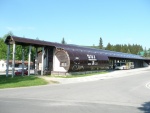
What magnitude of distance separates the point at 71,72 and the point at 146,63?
63893mm

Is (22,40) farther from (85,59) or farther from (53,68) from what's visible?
(85,59)

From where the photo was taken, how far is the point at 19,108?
10914 mm

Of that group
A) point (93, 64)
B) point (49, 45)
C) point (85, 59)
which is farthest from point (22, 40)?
point (93, 64)

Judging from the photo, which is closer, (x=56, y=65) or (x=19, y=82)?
(x=19, y=82)

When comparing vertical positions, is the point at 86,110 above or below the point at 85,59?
below

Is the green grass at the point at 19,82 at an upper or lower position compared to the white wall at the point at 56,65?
lower

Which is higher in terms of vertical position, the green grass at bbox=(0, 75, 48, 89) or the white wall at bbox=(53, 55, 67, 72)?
the white wall at bbox=(53, 55, 67, 72)

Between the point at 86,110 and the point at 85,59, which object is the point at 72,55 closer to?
the point at 85,59

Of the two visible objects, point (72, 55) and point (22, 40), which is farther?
point (72, 55)

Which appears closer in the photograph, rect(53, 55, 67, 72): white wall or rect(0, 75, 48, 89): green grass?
rect(0, 75, 48, 89): green grass

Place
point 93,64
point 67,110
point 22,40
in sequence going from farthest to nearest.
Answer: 1. point 93,64
2. point 22,40
3. point 67,110

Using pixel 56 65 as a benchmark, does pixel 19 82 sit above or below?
below

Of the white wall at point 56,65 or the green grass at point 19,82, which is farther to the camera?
the white wall at point 56,65

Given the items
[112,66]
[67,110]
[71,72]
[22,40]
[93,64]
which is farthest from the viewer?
[112,66]
